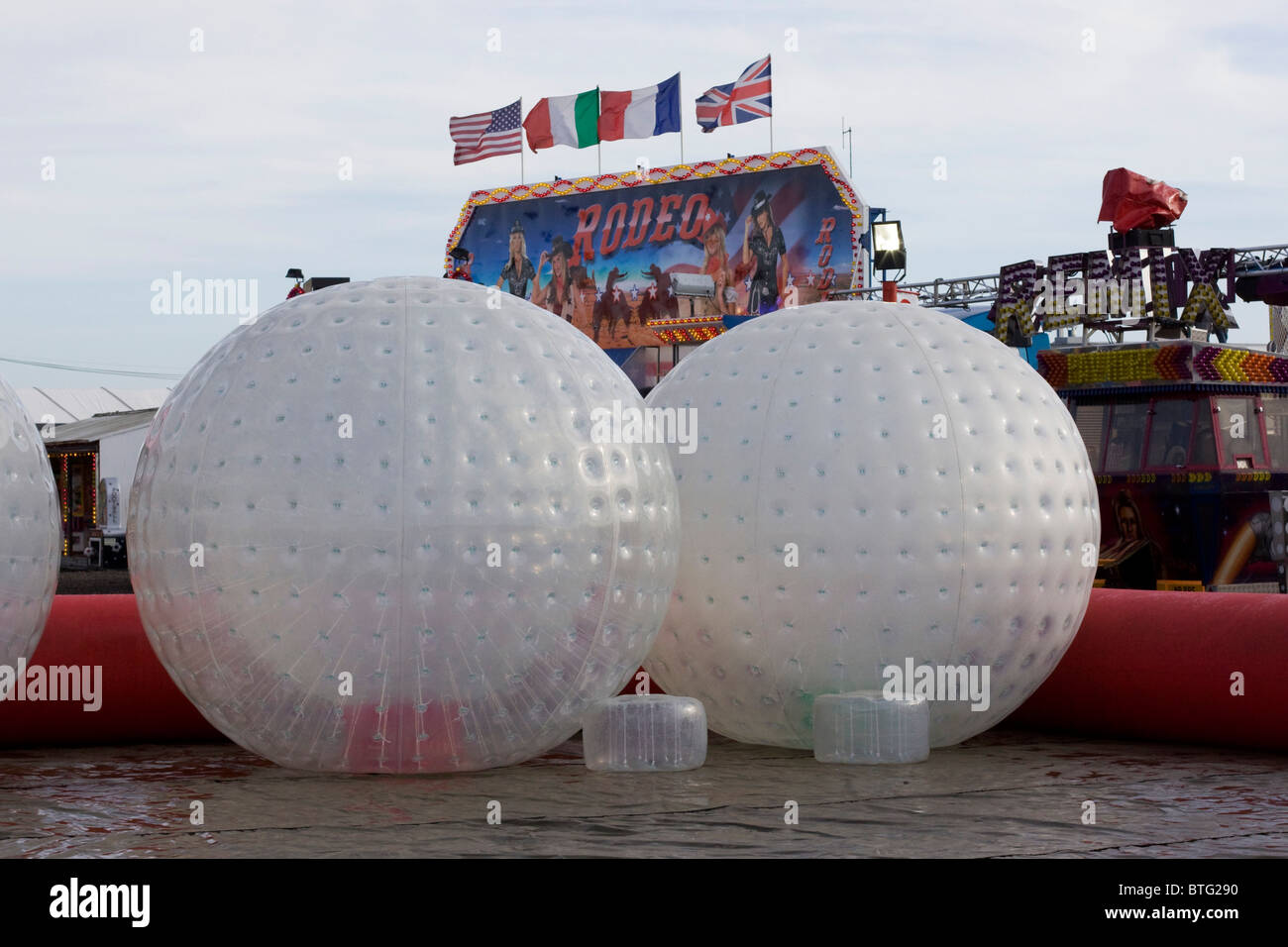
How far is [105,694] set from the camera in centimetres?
851

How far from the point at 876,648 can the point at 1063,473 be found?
131cm

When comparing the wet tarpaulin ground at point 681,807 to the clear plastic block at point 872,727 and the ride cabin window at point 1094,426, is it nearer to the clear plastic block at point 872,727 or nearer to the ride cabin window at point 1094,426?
the clear plastic block at point 872,727

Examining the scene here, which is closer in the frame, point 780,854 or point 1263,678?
point 780,854

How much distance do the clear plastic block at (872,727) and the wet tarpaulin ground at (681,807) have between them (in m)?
0.14

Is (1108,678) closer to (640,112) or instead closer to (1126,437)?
(1126,437)

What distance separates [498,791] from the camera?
679cm

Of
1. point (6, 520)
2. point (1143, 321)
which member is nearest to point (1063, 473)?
point (6, 520)

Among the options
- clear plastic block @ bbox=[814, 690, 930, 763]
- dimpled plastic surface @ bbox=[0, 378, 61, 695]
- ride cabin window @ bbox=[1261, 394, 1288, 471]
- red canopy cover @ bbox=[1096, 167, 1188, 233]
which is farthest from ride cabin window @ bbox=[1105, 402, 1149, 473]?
dimpled plastic surface @ bbox=[0, 378, 61, 695]

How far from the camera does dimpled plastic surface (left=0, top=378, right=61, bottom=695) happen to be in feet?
23.8

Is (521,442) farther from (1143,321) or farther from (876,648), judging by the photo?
(1143,321)

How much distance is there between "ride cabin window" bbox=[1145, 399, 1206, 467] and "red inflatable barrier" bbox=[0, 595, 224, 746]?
9480mm

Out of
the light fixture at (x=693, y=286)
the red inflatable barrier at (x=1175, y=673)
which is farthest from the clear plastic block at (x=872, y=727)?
the light fixture at (x=693, y=286)

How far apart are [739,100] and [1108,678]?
117 feet

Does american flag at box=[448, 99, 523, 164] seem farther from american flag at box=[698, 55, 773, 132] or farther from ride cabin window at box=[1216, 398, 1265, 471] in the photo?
ride cabin window at box=[1216, 398, 1265, 471]
